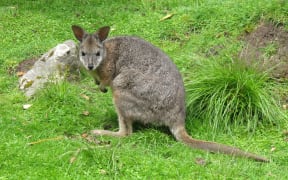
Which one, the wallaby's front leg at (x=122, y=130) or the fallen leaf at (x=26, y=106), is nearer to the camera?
the wallaby's front leg at (x=122, y=130)

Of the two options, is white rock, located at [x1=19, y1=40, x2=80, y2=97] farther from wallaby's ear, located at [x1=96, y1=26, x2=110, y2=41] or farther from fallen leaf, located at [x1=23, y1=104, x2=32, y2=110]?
wallaby's ear, located at [x1=96, y1=26, x2=110, y2=41]

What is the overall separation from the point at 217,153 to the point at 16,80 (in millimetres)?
3302

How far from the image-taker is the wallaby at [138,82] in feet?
21.3

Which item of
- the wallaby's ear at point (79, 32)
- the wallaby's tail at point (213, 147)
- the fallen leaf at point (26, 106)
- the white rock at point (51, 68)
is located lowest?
the wallaby's tail at point (213, 147)

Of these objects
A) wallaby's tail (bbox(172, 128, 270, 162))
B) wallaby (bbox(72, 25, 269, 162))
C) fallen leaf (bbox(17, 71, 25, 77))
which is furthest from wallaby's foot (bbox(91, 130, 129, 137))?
fallen leaf (bbox(17, 71, 25, 77))

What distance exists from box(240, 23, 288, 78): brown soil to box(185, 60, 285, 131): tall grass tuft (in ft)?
1.29

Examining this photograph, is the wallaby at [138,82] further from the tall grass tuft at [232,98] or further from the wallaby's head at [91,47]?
the tall grass tuft at [232,98]

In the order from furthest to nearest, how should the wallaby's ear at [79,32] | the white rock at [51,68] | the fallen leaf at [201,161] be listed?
the white rock at [51,68], the wallaby's ear at [79,32], the fallen leaf at [201,161]

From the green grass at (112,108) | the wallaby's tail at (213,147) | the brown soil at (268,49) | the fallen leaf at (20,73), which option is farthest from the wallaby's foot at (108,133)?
the fallen leaf at (20,73)

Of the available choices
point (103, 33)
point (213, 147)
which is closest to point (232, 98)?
point (213, 147)

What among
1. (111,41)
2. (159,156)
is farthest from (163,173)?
(111,41)

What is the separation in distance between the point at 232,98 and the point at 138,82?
107cm

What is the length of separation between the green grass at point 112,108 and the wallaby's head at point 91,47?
61 centimetres

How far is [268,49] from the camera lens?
8.06 metres
